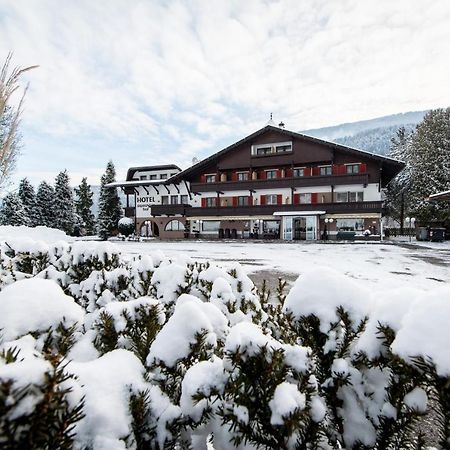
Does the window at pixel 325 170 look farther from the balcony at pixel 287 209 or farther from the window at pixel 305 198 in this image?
the balcony at pixel 287 209

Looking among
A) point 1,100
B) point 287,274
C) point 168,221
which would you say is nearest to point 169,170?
point 168,221

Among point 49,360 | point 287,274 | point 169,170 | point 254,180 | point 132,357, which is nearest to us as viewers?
point 49,360

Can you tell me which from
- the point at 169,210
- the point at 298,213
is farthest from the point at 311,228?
the point at 169,210

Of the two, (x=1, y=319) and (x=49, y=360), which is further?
(x=1, y=319)

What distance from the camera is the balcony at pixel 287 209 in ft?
87.0

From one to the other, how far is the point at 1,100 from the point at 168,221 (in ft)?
108

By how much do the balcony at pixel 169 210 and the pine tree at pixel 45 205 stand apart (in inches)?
747

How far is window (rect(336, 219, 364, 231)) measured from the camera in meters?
27.3

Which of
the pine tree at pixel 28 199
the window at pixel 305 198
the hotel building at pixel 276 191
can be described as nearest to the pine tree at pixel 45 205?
the pine tree at pixel 28 199

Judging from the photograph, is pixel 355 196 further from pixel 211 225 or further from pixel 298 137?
→ pixel 211 225

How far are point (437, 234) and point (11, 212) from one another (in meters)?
50.1

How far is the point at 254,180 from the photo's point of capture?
31.4 meters

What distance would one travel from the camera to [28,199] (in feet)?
141

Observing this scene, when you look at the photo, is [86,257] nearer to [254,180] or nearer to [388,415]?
[388,415]
